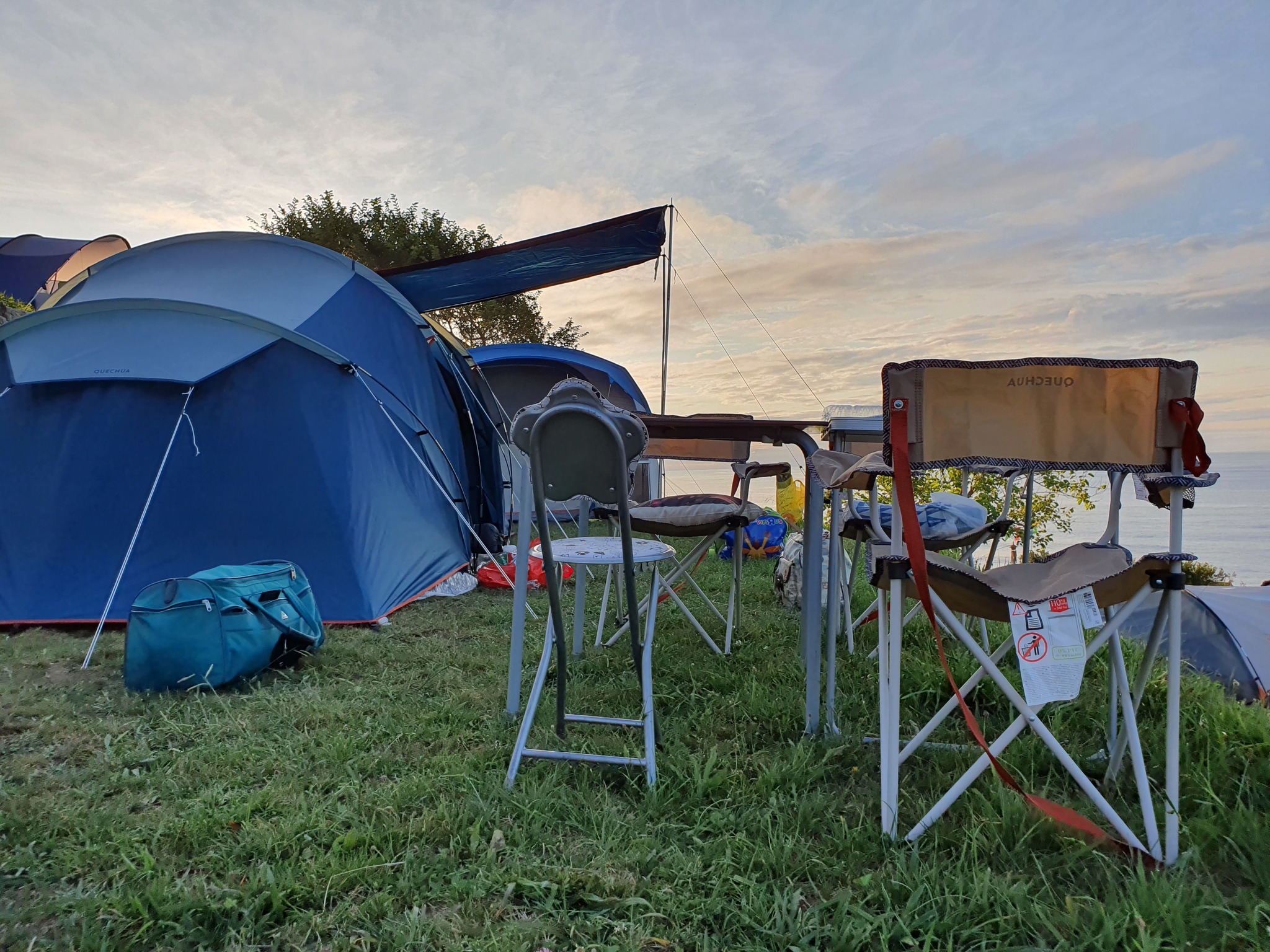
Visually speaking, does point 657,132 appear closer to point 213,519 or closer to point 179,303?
point 179,303

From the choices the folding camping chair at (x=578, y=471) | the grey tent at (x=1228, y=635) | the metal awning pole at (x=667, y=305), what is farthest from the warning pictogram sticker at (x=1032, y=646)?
the metal awning pole at (x=667, y=305)

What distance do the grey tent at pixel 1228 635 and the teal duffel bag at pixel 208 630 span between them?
3.37m

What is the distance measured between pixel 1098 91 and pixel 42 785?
546cm

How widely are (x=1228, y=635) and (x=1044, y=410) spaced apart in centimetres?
289

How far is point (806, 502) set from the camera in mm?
2082

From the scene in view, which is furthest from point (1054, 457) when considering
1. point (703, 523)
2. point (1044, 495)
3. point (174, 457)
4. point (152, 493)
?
point (1044, 495)

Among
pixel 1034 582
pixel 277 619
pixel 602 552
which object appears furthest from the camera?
pixel 277 619

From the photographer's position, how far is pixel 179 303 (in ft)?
10.5

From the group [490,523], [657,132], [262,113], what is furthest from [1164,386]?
[262,113]

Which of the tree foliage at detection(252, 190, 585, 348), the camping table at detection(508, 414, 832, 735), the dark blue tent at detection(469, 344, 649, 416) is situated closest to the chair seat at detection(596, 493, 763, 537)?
the camping table at detection(508, 414, 832, 735)

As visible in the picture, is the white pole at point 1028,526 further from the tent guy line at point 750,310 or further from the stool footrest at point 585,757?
the tent guy line at point 750,310

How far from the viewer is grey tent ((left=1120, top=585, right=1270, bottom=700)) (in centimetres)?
311

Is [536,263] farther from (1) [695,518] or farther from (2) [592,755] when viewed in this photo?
(2) [592,755]

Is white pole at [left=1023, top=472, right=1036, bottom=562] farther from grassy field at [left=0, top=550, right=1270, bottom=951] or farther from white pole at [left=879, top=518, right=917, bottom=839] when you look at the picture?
white pole at [left=879, top=518, right=917, bottom=839]
